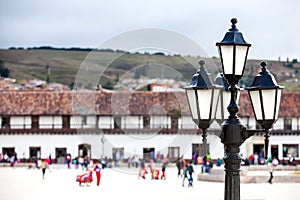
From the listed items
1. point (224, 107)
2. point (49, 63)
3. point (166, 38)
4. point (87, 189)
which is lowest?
point (87, 189)

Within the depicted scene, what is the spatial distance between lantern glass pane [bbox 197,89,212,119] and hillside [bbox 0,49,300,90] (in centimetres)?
14679

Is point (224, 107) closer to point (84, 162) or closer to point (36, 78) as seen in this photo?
point (84, 162)

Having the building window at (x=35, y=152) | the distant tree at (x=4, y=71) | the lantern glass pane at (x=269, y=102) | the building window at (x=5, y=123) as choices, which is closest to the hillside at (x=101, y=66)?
the distant tree at (x=4, y=71)

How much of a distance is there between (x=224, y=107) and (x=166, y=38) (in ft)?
143

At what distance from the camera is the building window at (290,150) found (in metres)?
59.1

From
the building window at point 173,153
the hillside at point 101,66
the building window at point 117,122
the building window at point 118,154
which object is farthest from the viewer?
the hillside at point 101,66

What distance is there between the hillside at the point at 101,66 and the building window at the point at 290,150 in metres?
95.8

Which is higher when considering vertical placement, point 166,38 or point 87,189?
point 166,38

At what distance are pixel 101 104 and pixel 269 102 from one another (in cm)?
5415

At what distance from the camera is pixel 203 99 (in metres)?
7.59

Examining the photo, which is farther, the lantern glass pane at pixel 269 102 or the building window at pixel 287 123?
the building window at pixel 287 123

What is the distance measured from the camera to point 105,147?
57.7m

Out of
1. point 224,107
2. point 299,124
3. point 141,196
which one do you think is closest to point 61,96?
point 299,124

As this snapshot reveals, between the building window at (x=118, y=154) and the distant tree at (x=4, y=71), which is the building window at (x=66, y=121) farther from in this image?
the distant tree at (x=4, y=71)
